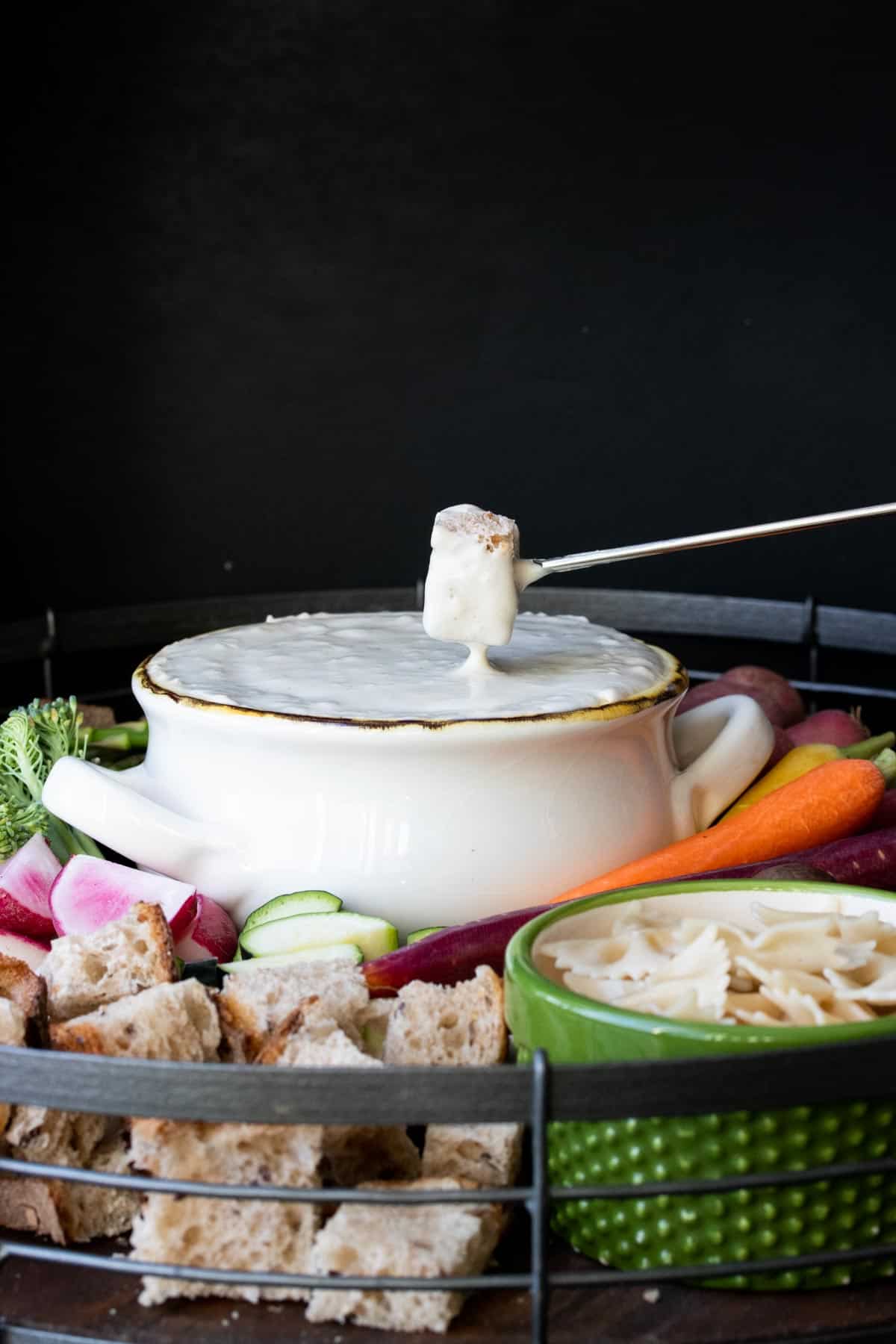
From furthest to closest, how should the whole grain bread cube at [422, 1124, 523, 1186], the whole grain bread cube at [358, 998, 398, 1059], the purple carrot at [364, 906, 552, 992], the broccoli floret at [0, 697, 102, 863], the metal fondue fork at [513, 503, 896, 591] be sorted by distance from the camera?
the broccoli floret at [0, 697, 102, 863] < the metal fondue fork at [513, 503, 896, 591] < the purple carrot at [364, 906, 552, 992] < the whole grain bread cube at [358, 998, 398, 1059] < the whole grain bread cube at [422, 1124, 523, 1186]

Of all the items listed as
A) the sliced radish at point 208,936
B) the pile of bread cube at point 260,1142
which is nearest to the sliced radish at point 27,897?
the sliced radish at point 208,936

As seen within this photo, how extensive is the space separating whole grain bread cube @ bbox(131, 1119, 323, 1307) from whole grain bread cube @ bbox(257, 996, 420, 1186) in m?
0.05

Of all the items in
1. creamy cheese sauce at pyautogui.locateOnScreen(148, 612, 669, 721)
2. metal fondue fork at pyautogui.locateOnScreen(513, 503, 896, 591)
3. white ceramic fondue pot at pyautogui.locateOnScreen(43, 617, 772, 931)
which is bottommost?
white ceramic fondue pot at pyautogui.locateOnScreen(43, 617, 772, 931)

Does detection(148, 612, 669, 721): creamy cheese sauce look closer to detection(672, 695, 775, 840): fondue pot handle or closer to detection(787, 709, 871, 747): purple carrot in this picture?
detection(672, 695, 775, 840): fondue pot handle

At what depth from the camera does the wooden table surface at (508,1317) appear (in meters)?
1.03

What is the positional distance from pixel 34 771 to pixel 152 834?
0.94 feet

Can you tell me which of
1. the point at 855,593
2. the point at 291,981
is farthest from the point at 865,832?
the point at 855,593

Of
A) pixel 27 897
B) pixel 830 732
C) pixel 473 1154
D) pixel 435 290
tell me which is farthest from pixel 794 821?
pixel 435 290

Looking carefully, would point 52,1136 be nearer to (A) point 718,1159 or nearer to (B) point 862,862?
(A) point 718,1159

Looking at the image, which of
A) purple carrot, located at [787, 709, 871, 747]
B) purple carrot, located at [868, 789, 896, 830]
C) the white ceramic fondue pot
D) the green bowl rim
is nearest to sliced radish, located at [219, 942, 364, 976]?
the white ceramic fondue pot

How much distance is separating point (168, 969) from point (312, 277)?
2.20 meters

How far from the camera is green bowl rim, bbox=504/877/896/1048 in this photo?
1038 mm

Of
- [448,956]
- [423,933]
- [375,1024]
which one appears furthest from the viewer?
[423,933]

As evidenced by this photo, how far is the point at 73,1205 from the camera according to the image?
115 cm
